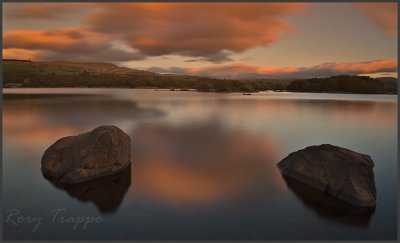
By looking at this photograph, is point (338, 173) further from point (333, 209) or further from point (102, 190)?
point (102, 190)

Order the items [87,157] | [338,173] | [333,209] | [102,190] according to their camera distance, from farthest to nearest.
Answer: [87,157] → [102,190] → [338,173] → [333,209]

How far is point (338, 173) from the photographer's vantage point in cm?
1352

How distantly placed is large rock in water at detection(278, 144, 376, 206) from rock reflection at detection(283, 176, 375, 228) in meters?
0.35

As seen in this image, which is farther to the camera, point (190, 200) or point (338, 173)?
point (338, 173)

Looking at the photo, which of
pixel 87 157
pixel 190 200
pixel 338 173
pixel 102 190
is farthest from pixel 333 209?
pixel 87 157

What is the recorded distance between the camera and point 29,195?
13.4 m

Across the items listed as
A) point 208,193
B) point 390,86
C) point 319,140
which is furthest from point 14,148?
point 390,86

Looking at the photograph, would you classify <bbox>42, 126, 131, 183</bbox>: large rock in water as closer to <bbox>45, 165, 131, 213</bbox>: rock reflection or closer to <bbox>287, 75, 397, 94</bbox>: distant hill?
<bbox>45, 165, 131, 213</bbox>: rock reflection

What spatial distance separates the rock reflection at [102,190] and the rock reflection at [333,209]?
26.3 ft

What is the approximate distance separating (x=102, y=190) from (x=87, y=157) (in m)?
2.19

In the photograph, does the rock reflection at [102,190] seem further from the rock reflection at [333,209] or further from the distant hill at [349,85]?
the distant hill at [349,85]

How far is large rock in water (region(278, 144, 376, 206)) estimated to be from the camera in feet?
41.4

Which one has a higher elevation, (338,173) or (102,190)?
(338,173)

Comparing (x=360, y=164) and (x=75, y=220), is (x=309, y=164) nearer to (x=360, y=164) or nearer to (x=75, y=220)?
(x=360, y=164)
